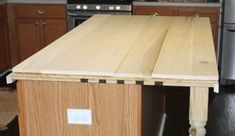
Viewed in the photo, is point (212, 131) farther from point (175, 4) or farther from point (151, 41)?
point (175, 4)

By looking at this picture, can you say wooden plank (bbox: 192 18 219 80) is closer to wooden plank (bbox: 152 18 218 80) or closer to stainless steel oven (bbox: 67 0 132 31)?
wooden plank (bbox: 152 18 218 80)

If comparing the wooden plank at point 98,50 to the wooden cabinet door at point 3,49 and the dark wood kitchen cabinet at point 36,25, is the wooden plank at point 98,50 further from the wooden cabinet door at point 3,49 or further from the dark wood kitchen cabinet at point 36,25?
the wooden cabinet door at point 3,49

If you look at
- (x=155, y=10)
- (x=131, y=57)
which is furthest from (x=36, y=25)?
(x=131, y=57)

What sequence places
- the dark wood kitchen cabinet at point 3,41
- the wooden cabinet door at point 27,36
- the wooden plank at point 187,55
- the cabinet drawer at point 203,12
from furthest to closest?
1. the wooden cabinet door at point 27,36
2. the dark wood kitchen cabinet at point 3,41
3. the cabinet drawer at point 203,12
4. the wooden plank at point 187,55

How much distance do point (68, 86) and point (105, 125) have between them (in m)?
0.25

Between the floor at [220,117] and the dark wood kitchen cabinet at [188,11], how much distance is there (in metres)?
0.66

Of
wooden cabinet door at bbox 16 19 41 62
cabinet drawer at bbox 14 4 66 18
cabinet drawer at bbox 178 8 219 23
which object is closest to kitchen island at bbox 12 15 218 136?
cabinet drawer at bbox 178 8 219 23

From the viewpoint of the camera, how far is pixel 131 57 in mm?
2104

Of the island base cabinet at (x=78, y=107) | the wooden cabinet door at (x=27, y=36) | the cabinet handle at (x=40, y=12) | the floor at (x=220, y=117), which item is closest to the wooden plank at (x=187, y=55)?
the island base cabinet at (x=78, y=107)

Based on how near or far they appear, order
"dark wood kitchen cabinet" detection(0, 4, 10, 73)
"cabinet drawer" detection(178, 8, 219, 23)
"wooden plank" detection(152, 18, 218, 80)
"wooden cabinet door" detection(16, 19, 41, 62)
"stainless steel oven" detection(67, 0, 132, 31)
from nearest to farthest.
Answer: "wooden plank" detection(152, 18, 218, 80) → "cabinet drawer" detection(178, 8, 219, 23) → "stainless steel oven" detection(67, 0, 132, 31) → "dark wood kitchen cabinet" detection(0, 4, 10, 73) → "wooden cabinet door" detection(16, 19, 41, 62)

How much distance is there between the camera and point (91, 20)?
3213mm

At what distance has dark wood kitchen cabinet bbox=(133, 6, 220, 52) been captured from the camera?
14.7 feet

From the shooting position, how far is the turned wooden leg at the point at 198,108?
6.10 feet

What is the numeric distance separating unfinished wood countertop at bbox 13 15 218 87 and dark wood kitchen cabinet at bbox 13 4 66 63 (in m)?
1.91
